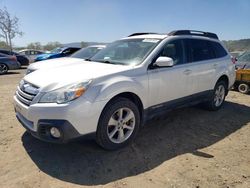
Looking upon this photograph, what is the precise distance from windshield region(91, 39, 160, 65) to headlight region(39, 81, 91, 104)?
1150mm

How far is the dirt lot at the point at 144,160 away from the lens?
Result: 10.3 ft

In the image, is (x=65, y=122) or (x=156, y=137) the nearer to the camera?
(x=65, y=122)

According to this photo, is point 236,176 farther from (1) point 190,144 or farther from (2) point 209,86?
(2) point 209,86

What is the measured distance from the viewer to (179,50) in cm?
484

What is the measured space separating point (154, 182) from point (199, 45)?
3.34 metres

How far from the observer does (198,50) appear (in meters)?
5.32

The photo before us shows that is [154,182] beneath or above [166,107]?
beneath

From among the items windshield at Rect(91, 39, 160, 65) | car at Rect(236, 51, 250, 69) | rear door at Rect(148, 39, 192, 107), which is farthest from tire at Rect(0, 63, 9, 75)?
rear door at Rect(148, 39, 192, 107)

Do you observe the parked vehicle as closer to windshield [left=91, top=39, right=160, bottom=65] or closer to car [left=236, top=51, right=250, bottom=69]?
car [left=236, top=51, right=250, bottom=69]

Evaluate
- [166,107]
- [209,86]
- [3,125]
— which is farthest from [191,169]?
[3,125]

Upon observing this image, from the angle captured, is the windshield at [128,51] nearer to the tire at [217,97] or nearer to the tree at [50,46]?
the tire at [217,97]

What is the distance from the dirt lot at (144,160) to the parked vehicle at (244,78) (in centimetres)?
363

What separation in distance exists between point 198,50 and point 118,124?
8.57 feet

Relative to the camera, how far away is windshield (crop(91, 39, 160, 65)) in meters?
4.29
